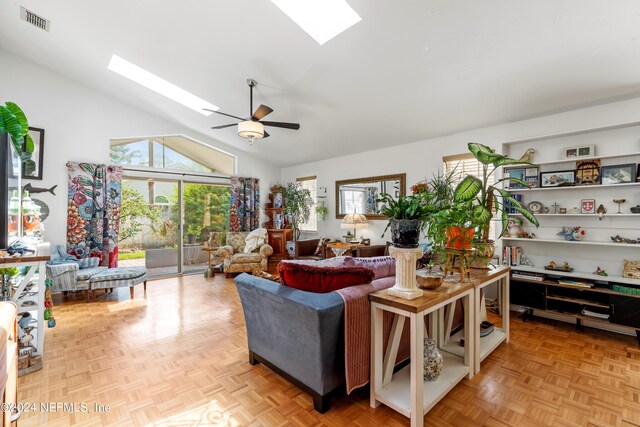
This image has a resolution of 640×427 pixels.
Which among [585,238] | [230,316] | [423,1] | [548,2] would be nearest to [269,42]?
[423,1]

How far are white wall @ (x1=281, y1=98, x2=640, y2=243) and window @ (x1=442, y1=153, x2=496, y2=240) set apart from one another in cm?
9

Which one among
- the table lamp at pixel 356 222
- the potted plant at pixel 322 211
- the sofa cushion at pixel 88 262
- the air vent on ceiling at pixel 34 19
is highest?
the air vent on ceiling at pixel 34 19

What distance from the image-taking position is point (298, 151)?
19.3 feet

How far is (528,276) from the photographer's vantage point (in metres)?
3.26

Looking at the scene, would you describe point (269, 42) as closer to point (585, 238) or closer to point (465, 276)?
point (465, 276)

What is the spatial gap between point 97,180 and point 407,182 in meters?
5.32

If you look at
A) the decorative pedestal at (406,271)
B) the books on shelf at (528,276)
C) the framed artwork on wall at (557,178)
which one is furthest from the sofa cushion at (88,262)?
the framed artwork on wall at (557,178)

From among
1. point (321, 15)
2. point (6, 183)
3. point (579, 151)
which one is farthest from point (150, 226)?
point (579, 151)

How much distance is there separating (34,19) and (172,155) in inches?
105

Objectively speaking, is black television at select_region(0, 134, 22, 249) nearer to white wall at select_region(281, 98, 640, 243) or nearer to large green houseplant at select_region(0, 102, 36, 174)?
large green houseplant at select_region(0, 102, 36, 174)

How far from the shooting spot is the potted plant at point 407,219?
1.71 metres

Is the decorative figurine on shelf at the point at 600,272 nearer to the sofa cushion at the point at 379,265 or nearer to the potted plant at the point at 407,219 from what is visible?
the sofa cushion at the point at 379,265

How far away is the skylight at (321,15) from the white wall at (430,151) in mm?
2445

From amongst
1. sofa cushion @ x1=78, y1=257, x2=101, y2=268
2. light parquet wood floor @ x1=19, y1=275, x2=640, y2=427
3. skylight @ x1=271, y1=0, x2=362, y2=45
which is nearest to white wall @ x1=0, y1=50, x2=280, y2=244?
sofa cushion @ x1=78, y1=257, x2=101, y2=268
